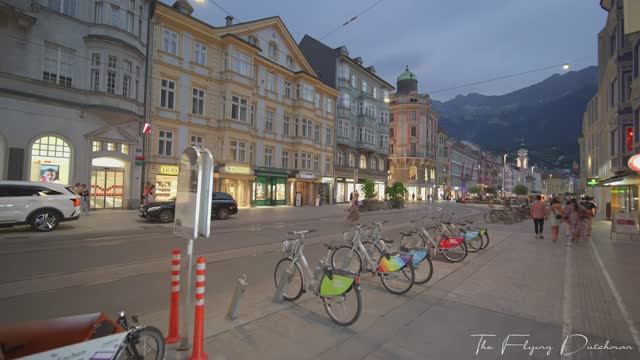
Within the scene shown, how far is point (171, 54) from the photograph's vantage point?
82.2 feet

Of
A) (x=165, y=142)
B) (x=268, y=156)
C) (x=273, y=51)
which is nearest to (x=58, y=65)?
(x=165, y=142)

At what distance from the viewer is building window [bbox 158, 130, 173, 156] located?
81.4 feet

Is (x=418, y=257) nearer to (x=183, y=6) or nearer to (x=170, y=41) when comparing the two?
(x=170, y=41)

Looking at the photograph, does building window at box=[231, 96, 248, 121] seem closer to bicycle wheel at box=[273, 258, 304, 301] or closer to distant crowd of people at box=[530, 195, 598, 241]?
distant crowd of people at box=[530, 195, 598, 241]

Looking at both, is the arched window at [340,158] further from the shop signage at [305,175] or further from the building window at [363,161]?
the shop signage at [305,175]

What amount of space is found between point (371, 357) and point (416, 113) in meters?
66.3

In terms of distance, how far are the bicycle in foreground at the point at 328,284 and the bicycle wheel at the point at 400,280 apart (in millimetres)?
1550

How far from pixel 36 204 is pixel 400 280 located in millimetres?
13340

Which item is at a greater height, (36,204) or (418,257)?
(36,204)

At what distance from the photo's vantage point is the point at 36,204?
500 inches

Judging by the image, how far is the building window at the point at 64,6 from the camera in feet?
63.1

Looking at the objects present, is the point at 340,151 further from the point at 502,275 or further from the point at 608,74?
the point at 502,275

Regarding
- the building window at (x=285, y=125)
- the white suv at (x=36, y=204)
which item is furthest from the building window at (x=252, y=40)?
the white suv at (x=36, y=204)

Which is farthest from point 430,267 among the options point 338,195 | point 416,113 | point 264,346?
point 416,113
